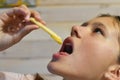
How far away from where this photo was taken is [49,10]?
119 centimetres

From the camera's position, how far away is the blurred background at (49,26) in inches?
46.4

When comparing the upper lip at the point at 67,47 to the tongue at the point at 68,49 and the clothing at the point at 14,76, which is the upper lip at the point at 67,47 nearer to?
the tongue at the point at 68,49

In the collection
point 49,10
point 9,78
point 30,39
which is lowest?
Result: point 9,78

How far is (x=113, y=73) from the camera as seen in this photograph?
0.88 meters

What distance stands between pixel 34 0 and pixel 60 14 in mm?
112

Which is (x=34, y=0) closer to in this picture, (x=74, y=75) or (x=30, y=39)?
(x=30, y=39)

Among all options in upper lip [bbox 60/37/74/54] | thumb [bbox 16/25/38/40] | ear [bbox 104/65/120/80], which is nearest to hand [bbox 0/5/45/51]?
thumb [bbox 16/25/38/40]

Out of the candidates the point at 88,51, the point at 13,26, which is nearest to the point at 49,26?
the point at 13,26

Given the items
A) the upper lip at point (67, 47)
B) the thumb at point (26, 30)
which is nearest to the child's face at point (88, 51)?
the upper lip at point (67, 47)

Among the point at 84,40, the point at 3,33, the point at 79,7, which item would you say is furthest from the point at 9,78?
the point at 79,7

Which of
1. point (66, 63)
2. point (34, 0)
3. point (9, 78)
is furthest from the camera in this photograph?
point (34, 0)

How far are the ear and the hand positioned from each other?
25cm

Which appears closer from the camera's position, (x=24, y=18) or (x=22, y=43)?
(x=24, y=18)

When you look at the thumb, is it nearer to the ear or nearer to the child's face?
the child's face
